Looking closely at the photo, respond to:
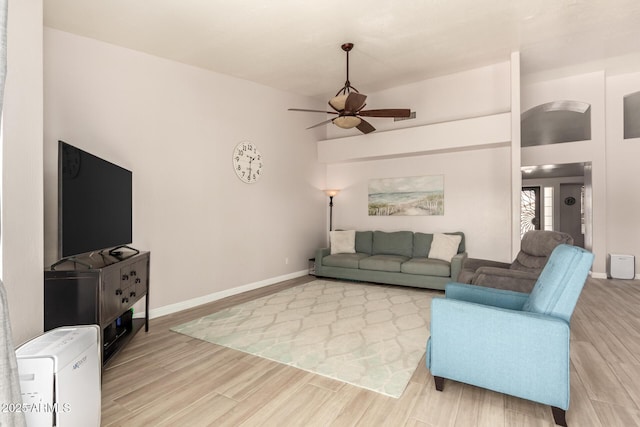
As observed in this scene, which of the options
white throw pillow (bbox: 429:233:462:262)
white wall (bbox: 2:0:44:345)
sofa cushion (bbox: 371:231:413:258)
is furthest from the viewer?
sofa cushion (bbox: 371:231:413:258)

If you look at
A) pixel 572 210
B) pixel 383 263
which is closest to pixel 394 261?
pixel 383 263

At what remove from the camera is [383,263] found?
525 cm

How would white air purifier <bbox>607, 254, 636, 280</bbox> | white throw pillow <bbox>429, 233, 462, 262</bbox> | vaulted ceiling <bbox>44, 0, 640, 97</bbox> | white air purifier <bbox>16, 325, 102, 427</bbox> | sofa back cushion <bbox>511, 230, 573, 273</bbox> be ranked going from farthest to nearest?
white air purifier <bbox>607, 254, 636, 280</bbox> → white throw pillow <bbox>429, 233, 462, 262</bbox> → sofa back cushion <bbox>511, 230, 573, 273</bbox> → vaulted ceiling <bbox>44, 0, 640, 97</bbox> → white air purifier <bbox>16, 325, 102, 427</bbox>

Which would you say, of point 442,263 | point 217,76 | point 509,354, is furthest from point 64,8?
point 442,263

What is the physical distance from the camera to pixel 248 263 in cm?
502

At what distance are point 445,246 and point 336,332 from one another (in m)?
2.80

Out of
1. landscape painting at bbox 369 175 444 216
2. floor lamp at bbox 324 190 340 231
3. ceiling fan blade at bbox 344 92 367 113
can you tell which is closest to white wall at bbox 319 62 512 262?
landscape painting at bbox 369 175 444 216

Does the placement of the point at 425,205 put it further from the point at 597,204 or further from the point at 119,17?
the point at 119,17

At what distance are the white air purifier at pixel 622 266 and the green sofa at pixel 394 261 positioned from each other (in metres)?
2.50

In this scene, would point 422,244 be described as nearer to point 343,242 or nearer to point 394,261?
point 394,261

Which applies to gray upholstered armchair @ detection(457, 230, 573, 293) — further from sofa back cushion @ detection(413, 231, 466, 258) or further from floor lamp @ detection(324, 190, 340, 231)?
floor lamp @ detection(324, 190, 340, 231)

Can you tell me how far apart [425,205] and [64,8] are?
17.9ft

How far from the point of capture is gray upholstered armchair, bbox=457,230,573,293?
302 cm

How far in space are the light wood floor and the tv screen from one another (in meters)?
1.01
